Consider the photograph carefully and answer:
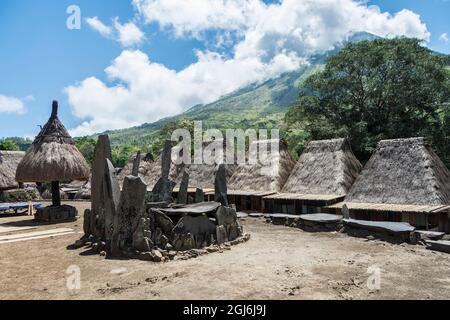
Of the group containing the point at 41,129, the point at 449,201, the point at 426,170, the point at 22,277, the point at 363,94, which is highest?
the point at 363,94

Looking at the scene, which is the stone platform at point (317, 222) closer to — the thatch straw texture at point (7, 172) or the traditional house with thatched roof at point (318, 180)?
the traditional house with thatched roof at point (318, 180)

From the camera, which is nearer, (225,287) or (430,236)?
(225,287)

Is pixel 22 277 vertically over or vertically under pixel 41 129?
under

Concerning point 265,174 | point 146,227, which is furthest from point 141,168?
point 146,227

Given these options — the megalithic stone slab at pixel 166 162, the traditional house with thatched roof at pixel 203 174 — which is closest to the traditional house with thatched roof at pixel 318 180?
the traditional house with thatched roof at pixel 203 174

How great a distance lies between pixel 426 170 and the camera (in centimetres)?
1597

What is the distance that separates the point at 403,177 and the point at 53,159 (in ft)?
60.1

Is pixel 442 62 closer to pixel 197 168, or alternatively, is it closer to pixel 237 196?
pixel 237 196

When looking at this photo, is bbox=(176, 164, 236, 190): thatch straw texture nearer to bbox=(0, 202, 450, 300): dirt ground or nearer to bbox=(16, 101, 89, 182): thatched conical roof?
bbox=(16, 101, 89, 182): thatched conical roof

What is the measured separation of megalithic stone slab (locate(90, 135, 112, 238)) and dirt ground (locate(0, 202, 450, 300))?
43.3 inches

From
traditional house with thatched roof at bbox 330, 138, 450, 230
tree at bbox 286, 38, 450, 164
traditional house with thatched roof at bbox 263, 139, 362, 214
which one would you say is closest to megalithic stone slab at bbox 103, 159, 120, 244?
traditional house with thatched roof at bbox 263, 139, 362, 214

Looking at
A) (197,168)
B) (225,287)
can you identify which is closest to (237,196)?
(197,168)

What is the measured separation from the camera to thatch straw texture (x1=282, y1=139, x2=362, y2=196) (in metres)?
19.3
